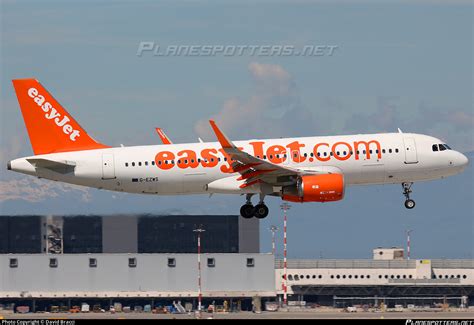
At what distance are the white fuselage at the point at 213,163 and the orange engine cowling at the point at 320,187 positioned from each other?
945 millimetres

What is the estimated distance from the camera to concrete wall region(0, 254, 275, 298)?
154 meters

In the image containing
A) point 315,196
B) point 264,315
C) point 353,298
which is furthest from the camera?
point 353,298

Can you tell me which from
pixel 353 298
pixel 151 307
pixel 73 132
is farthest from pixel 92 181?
pixel 353 298

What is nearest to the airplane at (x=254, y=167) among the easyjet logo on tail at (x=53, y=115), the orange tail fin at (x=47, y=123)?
the orange tail fin at (x=47, y=123)

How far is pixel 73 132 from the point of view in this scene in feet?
289

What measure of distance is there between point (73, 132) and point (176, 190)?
8.44 metres

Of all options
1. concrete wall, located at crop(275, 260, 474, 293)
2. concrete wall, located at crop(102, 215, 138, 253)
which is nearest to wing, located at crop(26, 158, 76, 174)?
concrete wall, located at crop(102, 215, 138, 253)

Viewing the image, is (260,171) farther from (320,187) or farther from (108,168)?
(108,168)

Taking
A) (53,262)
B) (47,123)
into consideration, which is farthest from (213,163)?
(53,262)

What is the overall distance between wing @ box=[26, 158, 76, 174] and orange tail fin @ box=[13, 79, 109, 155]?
6.97ft

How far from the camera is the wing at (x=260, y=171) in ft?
272

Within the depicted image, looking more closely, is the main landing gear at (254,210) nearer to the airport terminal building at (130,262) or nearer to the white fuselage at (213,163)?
the white fuselage at (213,163)

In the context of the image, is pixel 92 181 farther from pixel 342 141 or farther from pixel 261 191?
pixel 342 141

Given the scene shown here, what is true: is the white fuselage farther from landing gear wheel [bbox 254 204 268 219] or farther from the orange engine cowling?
landing gear wheel [bbox 254 204 268 219]
